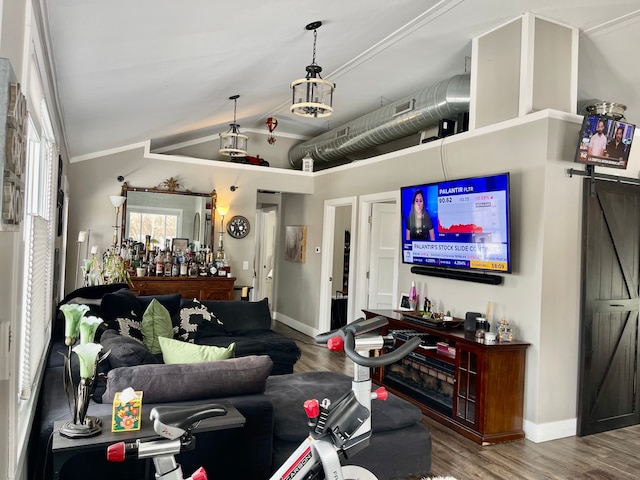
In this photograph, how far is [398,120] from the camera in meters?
5.64

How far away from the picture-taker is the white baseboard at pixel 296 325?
24.9 ft

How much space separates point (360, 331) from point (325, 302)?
228 inches

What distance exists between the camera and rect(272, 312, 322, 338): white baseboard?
7.58 meters

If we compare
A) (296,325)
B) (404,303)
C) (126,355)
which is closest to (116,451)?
(126,355)

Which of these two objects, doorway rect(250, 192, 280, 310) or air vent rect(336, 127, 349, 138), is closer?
air vent rect(336, 127, 349, 138)

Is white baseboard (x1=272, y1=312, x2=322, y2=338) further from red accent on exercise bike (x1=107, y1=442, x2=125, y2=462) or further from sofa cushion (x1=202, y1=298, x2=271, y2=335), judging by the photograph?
red accent on exercise bike (x1=107, y1=442, x2=125, y2=462)

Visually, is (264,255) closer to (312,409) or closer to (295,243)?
(295,243)

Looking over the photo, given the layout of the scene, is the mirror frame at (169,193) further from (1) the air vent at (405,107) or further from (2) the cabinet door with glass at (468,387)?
(2) the cabinet door with glass at (468,387)

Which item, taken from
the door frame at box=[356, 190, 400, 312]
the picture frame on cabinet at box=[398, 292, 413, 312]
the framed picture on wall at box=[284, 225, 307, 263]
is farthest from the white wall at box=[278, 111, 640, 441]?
the framed picture on wall at box=[284, 225, 307, 263]

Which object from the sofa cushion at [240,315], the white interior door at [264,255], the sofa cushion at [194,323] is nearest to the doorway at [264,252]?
the white interior door at [264,255]

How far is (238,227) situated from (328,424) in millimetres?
6122

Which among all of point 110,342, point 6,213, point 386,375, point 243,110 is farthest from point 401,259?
point 6,213

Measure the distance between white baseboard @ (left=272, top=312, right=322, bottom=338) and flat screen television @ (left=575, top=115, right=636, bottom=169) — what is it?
4.61 metres

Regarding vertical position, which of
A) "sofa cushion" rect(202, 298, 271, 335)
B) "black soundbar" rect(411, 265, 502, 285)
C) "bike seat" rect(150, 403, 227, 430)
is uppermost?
"black soundbar" rect(411, 265, 502, 285)
